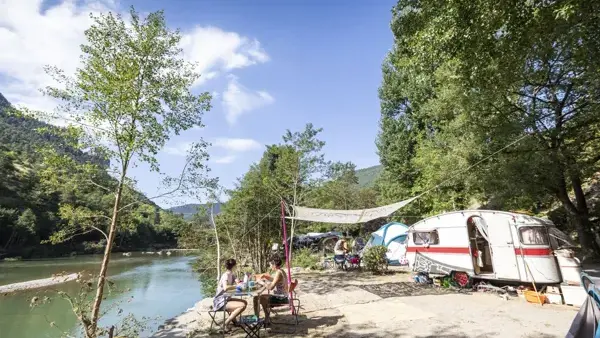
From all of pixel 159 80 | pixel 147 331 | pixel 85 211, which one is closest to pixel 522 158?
pixel 159 80

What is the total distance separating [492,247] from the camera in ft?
23.5

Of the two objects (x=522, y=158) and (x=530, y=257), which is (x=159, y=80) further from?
(x=522, y=158)

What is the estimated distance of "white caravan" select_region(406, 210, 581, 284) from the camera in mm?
6449

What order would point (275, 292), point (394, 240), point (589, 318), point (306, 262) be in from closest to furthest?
point (589, 318)
point (275, 292)
point (394, 240)
point (306, 262)

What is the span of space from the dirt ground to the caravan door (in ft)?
1.85

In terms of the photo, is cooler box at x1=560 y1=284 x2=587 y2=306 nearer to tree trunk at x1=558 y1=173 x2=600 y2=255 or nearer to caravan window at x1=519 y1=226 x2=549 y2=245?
caravan window at x1=519 y1=226 x2=549 y2=245

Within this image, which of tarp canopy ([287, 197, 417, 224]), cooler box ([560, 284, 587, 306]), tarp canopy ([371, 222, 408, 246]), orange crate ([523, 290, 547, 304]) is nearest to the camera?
cooler box ([560, 284, 587, 306])

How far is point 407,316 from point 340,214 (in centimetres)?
368

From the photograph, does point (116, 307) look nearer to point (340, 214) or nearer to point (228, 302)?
point (340, 214)

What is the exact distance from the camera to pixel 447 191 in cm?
1567

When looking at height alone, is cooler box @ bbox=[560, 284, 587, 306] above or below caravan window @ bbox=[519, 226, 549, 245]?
below

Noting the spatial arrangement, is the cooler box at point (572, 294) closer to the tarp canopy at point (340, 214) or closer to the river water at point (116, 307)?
the tarp canopy at point (340, 214)

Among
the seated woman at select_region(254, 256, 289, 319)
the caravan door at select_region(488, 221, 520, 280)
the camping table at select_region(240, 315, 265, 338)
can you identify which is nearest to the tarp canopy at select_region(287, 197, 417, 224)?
the caravan door at select_region(488, 221, 520, 280)

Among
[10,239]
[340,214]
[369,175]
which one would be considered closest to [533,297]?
[340,214]
